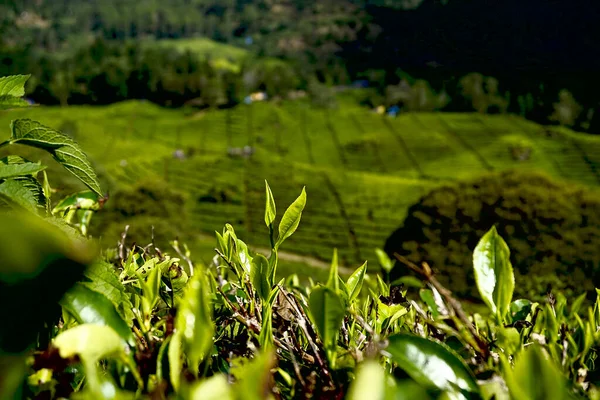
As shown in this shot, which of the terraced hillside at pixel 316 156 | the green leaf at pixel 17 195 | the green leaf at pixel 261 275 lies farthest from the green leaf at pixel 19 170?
the terraced hillside at pixel 316 156

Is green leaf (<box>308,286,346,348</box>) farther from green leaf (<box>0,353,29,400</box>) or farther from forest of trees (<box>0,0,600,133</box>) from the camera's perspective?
forest of trees (<box>0,0,600,133</box>)

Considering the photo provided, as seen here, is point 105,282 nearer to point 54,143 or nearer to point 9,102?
point 54,143

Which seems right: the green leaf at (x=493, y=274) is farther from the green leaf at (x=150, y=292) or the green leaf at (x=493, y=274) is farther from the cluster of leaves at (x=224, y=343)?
the green leaf at (x=150, y=292)

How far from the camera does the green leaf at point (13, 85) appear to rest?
1108 mm

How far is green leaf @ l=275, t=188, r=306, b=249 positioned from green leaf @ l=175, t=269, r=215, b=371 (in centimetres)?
30

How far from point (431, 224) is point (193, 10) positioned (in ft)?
540

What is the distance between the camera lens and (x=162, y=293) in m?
1.22

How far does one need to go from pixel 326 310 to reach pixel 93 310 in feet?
1.25

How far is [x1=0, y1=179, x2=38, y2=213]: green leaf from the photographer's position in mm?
945

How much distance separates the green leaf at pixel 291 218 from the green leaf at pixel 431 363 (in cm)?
33

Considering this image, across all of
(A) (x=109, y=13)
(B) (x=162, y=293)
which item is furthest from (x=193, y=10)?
(B) (x=162, y=293)

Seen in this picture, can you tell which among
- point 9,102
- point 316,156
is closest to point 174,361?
point 9,102

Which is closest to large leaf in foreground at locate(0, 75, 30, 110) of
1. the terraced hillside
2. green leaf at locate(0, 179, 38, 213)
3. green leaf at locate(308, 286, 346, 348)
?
green leaf at locate(0, 179, 38, 213)

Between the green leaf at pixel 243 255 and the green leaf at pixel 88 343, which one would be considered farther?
the green leaf at pixel 243 255
